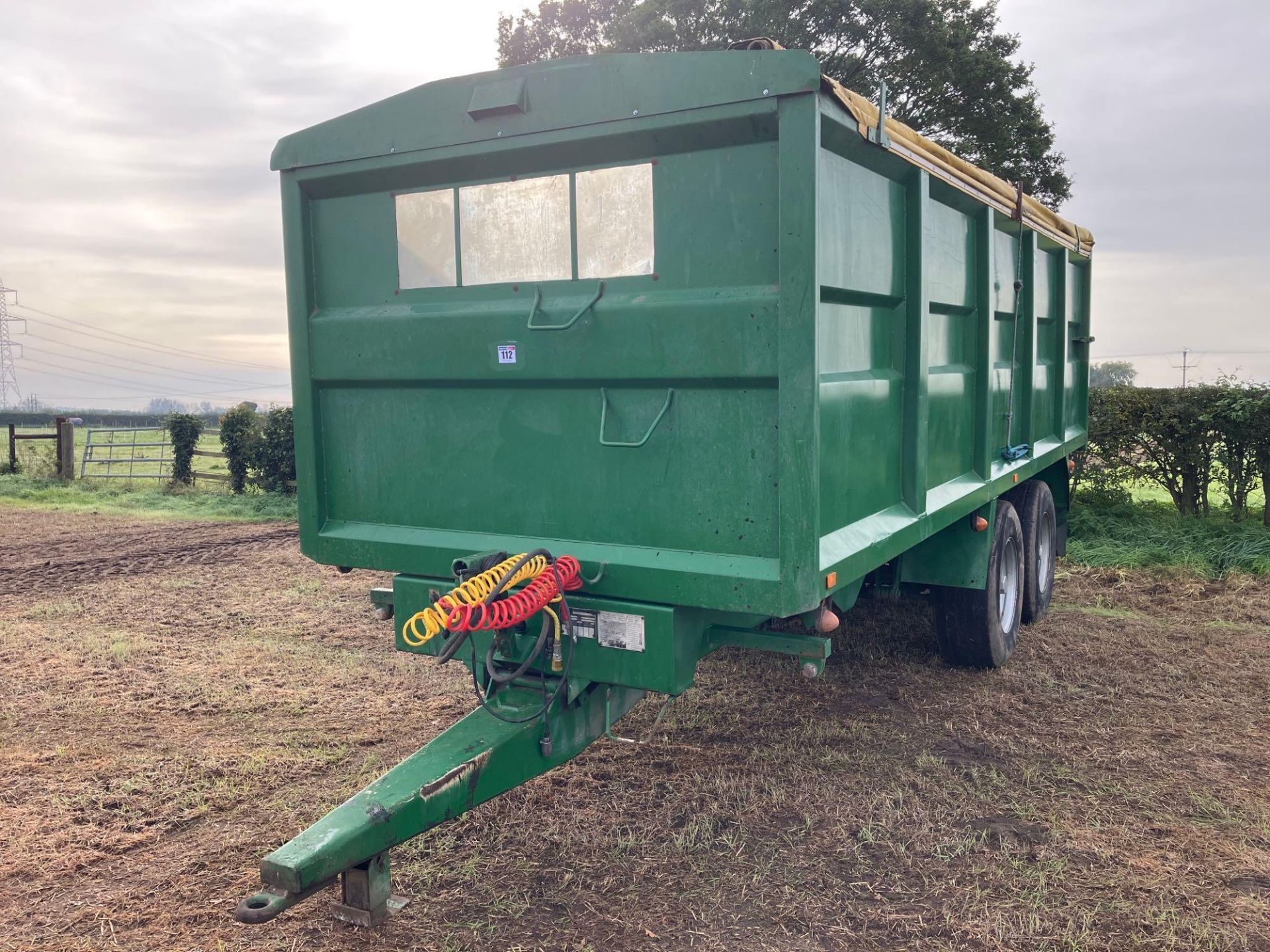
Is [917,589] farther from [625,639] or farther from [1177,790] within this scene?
[625,639]

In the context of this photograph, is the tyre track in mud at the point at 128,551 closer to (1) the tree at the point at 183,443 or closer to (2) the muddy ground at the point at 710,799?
(2) the muddy ground at the point at 710,799

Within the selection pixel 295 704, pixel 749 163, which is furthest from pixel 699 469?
pixel 295 704

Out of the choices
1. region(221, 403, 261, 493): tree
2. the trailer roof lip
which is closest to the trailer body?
the trailer roof lip

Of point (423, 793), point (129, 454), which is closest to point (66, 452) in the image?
point (129, 454)

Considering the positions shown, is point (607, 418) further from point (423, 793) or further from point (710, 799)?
point (710, 799)

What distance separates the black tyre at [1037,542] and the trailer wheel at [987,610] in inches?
25.3

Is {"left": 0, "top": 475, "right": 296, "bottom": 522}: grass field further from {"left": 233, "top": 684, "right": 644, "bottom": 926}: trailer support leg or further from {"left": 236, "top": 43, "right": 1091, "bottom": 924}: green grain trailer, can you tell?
{"left": 233, "top": 684, "right": 644, "bottom": 926}: trailer support leg

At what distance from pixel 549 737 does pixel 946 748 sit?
2113mm

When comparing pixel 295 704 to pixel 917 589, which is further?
pixel 917 589

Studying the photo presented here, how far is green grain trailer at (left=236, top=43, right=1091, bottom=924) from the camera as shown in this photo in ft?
9.41

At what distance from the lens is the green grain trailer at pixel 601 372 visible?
113 inches

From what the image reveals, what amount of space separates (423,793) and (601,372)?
135cm

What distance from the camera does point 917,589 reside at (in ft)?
18.4

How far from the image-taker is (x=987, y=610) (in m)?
5.21
